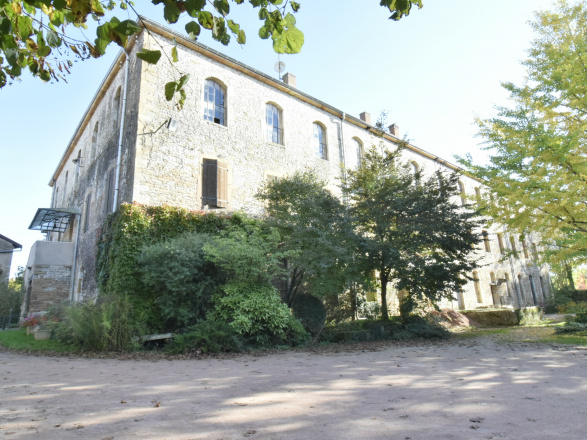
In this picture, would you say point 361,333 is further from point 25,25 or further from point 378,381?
point 25,25

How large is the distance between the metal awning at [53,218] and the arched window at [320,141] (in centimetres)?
1052

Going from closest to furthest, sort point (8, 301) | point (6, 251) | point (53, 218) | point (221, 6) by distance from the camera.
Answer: point (221, 6) → point (53, 218) → point (8, 301) → point (6, 251)

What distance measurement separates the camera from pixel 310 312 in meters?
10.4

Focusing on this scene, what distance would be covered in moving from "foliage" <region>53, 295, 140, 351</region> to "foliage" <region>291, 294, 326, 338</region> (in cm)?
423

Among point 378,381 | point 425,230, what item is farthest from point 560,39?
point 378,381

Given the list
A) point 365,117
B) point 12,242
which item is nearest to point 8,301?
point 12,242

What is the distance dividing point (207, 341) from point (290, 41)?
6.29m

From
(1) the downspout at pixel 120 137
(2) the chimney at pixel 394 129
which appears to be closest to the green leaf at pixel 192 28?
(1) the downspout at pixel 120 137

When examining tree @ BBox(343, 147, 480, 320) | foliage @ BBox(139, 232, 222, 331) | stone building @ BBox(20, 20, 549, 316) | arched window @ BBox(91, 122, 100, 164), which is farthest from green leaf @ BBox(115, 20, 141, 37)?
arched window @ BBox(91, 122, 100, 164)

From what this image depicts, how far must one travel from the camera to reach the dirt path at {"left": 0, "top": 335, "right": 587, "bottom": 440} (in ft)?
8.64

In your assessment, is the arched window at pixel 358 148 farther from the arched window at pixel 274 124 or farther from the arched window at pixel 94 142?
the arched window at pixel 94 142

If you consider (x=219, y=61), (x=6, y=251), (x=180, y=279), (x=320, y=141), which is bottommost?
(x=180, y=279)

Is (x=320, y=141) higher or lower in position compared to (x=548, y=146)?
higher

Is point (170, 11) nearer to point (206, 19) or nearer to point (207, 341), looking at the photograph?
point (206, 19)
